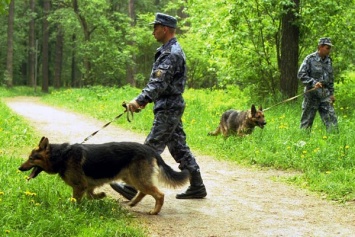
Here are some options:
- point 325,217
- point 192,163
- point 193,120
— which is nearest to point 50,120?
point 193,120

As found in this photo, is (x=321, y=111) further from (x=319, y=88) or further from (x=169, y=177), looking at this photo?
(x=169, y=177)

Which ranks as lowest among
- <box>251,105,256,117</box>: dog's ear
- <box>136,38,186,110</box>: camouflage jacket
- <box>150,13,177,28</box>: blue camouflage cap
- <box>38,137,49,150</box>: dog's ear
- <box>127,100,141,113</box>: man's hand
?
<box>251,105,256,117</box>: dog's ear

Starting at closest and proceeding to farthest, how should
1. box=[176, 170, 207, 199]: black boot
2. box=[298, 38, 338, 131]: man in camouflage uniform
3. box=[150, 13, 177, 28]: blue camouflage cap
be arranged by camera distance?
box=[150, 13, 177, 28]: blue camouflage cap
box=[176, 170, 207, 199]: black boot
box=[298, 38, 338, 131]: man in camouflage uniform

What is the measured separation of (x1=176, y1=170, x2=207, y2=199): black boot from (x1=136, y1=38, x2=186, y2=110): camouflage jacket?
1.02m

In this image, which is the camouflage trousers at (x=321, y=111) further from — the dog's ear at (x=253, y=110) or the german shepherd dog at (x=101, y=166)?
the german shepherd dog at (x=101, y=166)

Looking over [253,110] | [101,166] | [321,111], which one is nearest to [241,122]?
[253,110]

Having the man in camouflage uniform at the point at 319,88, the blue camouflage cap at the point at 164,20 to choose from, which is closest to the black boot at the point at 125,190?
the blue camouflage cap at the point at 164,20

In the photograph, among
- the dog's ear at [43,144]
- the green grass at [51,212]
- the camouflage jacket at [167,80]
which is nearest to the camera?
the green grass at [51,212]

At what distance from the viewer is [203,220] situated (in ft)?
17.0

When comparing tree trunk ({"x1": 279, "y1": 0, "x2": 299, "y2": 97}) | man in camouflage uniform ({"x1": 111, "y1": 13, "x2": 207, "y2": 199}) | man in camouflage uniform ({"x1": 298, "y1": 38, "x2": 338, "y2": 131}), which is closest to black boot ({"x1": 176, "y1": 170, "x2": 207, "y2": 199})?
man in camouflage uniform ({"x1": 111, "y1": 13, "x2": 207, "y2": 199})

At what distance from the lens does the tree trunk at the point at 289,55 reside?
45.1ft

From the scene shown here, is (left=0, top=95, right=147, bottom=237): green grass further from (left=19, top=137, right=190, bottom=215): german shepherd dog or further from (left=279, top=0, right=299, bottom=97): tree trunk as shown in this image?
(left=279, top=0, right=299, bottom=97): tree trunk

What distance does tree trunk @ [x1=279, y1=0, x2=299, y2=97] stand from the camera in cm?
1376

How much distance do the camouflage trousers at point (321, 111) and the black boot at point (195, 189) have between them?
15.1ft
